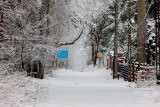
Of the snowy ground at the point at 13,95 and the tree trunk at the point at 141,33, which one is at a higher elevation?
the tree trunk at the point at 141,33

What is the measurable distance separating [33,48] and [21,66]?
1.49 meters

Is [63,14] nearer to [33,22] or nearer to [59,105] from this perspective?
[33,22]

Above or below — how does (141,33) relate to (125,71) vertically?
above

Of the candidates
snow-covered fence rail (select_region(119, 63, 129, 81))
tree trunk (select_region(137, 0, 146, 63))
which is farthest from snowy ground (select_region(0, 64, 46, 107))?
snow-covered fence rail (select_region(119, 63, 129, 81))

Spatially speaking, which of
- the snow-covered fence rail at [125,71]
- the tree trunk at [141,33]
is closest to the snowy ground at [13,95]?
the tree trunk at [141,33]

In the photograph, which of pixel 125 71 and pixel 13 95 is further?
pixel 125 71

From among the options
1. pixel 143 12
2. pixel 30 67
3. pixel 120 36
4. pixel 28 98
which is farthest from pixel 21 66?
pixel 120 36

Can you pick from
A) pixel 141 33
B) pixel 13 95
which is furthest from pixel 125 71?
pixel 13 95

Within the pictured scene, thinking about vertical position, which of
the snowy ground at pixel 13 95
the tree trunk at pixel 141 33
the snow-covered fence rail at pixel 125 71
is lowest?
the snowy ground at pixel 13 95

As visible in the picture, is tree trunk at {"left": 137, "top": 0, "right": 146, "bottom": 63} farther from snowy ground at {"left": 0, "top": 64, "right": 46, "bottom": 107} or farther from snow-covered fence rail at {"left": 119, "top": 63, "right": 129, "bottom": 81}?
snowy ground at {"left": 0, "top": 64, "right": 46, "bottom": 107}

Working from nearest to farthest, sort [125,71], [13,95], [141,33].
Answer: [13,95], [141,33], [125,71]

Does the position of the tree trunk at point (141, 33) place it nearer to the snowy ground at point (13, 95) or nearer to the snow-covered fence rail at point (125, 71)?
the snow-covered fence rail at point (125, 71)

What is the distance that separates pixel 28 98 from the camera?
48.2ft

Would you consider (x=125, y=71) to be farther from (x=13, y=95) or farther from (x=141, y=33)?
(x=13, y=95)
